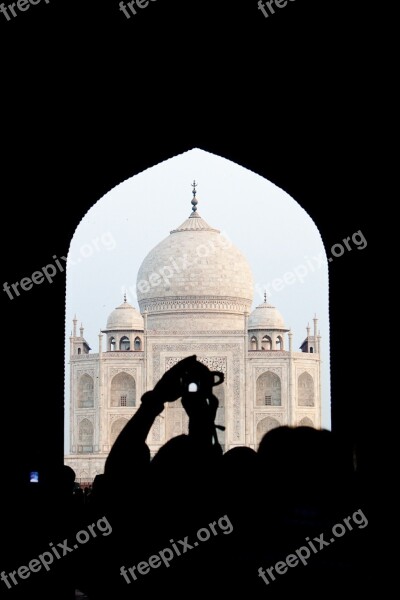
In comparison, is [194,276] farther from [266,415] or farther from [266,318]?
[266,415]

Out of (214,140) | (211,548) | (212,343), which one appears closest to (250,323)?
(212,343)

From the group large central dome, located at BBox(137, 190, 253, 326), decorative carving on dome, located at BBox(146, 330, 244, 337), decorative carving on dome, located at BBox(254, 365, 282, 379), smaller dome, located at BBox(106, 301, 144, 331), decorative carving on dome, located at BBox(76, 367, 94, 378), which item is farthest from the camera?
smaller dome, located at BBox(106, 301, 144, 331)

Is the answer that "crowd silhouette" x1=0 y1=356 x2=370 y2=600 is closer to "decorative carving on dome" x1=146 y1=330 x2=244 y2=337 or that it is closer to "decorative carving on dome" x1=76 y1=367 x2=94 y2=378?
"decorative carving on dome" x1=146 y1=330 x2=244 y2=337

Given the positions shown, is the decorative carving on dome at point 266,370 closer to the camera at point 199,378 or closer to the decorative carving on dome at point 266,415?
the decorative carving on dome at point 266,415

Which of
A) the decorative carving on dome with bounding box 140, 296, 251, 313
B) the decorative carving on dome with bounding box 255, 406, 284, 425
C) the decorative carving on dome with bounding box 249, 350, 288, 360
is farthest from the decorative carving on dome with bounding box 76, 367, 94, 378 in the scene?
the decorative carving on dome with bounding box 255, 406, 284, 425

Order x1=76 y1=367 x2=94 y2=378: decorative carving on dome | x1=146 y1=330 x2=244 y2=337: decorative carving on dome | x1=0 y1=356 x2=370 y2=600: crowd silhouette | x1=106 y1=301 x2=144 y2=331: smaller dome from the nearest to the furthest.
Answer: x1=0 y1=356 x2=370 y2=600: crowd silhouette → x1=146 y1=330 x2=244 y2=337: decorative carving on dome → x1=76 y1=367 x2=94 y2=378: decorative carving on dome → x1=106 y1=301 x2=144 y2=331: smaller dome

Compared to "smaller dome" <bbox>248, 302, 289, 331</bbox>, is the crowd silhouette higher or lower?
lower

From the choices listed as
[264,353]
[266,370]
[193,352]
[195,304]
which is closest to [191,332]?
[193,352]
